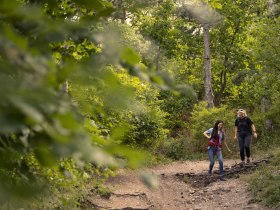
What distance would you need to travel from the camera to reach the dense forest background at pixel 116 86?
3.06 feet

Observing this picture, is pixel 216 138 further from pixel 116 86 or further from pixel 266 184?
pixel 116 86

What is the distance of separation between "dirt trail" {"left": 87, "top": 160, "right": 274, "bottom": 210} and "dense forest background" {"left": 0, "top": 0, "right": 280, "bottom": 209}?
→ 29.3 inches

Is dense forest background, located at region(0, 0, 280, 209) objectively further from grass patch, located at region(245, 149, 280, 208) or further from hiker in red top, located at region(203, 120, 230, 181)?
hiker in red top, located at region(203, 120, 230, 181)

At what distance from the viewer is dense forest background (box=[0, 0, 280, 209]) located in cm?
93

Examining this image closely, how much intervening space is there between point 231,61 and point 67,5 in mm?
25728

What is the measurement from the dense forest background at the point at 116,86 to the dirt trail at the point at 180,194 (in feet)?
2.44

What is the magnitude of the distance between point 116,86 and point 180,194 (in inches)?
426

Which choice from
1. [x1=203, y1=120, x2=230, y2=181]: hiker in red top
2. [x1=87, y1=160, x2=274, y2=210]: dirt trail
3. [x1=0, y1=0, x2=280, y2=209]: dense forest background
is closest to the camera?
[x1=0, y1=0, x2=280, y2=209]: dense forest background

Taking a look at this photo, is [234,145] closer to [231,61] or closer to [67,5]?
[231,61]

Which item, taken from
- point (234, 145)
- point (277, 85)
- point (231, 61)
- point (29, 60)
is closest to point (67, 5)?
point (29, 60)

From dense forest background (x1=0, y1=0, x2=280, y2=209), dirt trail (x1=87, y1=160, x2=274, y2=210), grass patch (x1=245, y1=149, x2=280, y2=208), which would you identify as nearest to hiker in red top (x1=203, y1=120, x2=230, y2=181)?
dirt trail (x1=87, y1=160, x2=274, y2=210)

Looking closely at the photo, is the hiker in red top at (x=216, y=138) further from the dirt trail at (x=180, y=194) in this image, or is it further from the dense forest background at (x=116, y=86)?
the dense forest background at (x=116, y=86)

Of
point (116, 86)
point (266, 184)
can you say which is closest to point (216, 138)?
point (266, 184)

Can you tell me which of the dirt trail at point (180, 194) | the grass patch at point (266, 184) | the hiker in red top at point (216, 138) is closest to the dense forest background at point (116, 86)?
the grass patch at point (266, 184)
